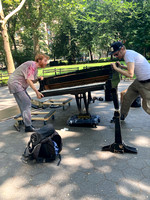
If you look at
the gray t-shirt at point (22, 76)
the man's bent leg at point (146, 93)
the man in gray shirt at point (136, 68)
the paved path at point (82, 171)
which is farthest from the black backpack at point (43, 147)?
the man's bent leg at point (146, 93)

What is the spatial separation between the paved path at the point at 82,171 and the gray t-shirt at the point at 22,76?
1241 mm

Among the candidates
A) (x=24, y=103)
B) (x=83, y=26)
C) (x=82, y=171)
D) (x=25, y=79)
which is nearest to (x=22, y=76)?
(x=25, y=79)

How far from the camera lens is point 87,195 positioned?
222cm

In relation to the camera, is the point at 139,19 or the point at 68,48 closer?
the point at 139,19

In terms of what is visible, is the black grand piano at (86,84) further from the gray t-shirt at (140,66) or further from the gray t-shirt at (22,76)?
the gray t-shirt at (140,66)

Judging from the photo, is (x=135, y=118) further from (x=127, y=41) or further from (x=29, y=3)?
(x=127, y=41)

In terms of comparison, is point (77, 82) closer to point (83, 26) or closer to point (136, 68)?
point (136, 68)

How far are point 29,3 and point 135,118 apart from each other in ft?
79.1

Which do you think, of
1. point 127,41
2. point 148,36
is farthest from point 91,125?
point 127,41

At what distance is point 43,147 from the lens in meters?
3.01

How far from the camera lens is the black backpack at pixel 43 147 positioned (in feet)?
9.79

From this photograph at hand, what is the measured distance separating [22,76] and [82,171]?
254 centimetres

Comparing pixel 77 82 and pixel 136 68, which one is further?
pixel 77 82

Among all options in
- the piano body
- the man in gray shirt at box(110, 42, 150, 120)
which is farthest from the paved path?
the piano body
